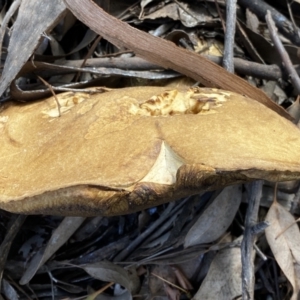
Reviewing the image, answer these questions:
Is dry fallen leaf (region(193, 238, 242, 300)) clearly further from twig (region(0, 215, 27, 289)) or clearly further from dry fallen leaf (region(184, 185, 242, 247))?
twig (region(0, 215, 27, 289))

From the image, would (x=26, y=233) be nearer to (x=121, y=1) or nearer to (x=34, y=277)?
(x=34, y=277)

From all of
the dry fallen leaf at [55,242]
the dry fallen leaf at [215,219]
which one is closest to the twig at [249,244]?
the dry fallen leaf at [215,219]

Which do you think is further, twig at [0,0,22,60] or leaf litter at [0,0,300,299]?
leaf litter at [0,0,300,299]

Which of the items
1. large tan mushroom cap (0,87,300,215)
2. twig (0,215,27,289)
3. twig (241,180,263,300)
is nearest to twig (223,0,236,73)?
large tan mushroom cap (0,87,300,215)

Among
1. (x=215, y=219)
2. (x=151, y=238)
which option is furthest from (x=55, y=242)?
(x=215, y=219)

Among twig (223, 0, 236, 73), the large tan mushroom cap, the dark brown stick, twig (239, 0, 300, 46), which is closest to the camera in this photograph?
the large tan mushroom cap

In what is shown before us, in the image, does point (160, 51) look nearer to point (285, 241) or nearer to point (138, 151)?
point (138, 151)

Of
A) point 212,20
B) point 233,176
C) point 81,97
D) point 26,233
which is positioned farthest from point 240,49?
point 26,233
